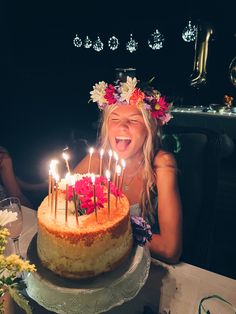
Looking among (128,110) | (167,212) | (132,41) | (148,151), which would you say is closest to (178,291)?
(167,212)

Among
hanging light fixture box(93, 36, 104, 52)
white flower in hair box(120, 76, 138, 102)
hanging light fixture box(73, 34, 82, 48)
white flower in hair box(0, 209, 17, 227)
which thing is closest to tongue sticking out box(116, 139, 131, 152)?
white flower in hair box(120, 76, 138, 102)

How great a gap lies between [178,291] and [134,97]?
4.93ft

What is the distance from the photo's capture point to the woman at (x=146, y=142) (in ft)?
7.76

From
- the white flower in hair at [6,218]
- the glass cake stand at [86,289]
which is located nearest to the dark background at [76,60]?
the glass cake stand at [86,289]

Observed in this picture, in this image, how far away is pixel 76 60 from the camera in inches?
459

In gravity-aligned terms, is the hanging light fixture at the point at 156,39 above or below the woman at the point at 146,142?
above

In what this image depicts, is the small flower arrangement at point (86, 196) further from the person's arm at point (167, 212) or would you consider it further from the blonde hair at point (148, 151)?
the blonde hair at point (148, 151)

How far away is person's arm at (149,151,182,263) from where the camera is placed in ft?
6.72

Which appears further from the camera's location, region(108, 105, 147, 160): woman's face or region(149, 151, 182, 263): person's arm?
region(108, 105, 147, 160): woman's face

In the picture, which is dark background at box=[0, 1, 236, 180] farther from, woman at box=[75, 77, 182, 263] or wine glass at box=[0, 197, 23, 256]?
wine glass at box=[0, 197, 23, 256]

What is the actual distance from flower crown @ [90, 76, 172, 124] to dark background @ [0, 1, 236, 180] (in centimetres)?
428

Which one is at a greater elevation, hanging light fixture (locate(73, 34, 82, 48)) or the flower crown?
hanging light fixture (locate(73, 34, 82, 48))

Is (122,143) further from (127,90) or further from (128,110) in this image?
(127,90)

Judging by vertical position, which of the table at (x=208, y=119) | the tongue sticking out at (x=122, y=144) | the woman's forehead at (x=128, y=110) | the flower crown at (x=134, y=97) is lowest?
the table at (x=208, y=119)
